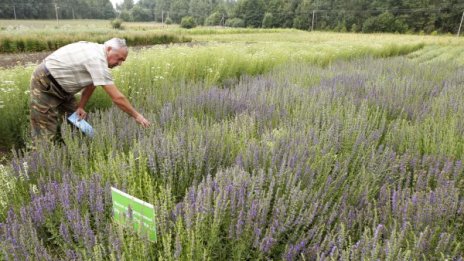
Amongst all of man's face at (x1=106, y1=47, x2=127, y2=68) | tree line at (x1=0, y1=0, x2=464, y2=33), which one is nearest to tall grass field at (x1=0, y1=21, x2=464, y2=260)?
man's face at (x1=106, y1=47, x2=127, y2=68)

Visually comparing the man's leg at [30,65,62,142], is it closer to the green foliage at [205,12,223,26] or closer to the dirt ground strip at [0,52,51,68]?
the dirt ground strip at [0,52,51,68]

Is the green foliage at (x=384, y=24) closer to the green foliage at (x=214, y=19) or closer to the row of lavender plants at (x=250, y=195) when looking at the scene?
the green foliage at (x=214, y=19)

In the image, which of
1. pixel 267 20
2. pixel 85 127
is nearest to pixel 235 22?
pixel 267 20

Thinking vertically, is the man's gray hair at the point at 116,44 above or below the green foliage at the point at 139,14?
below

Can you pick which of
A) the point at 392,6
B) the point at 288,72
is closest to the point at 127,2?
the point at 392,6

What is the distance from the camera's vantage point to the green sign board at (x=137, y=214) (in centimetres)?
133

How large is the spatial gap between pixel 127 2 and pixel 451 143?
381 ft

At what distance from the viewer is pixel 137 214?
138cm

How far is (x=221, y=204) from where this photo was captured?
1504mm

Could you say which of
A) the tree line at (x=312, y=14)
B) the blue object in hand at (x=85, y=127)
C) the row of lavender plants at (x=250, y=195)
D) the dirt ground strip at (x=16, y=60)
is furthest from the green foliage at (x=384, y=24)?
the blue object in hand at (x=85, y=127)

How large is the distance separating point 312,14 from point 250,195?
6361 cm

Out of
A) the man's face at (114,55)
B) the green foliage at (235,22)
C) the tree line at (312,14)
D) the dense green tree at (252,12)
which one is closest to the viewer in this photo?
the man's face at (114,55)

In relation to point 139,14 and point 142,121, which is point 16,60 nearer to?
point 142,121

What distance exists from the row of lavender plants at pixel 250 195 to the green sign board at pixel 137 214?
48 mm
